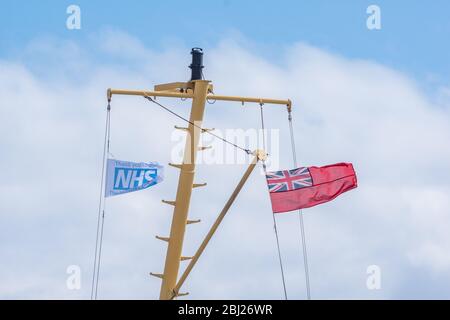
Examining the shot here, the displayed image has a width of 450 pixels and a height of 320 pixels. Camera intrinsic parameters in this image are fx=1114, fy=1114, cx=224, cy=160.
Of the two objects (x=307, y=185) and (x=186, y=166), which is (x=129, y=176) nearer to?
(x=186, y=166)

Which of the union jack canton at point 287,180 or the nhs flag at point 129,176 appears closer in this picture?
the nhs flag at point 129,176

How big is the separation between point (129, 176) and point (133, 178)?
0.19 meters

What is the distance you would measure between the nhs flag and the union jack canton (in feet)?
14.4

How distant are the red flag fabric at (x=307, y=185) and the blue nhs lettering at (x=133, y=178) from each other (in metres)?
4.68

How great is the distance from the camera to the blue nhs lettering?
4250cm

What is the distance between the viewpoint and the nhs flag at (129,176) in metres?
42.2

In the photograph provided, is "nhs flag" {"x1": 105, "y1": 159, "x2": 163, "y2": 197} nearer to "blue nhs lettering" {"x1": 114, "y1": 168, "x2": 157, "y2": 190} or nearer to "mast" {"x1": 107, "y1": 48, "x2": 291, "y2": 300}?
"blue nhs lettering" {"x1": 114, "y1": 168, "x2": 157, "y2": 190}

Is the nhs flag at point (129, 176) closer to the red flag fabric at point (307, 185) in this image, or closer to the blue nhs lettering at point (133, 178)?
the blue nhs lettering at point (133, 178)

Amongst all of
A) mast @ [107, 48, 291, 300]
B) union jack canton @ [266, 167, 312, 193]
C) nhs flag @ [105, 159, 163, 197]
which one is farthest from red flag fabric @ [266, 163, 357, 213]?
nhs flag @ [105, 159, 163, 197]

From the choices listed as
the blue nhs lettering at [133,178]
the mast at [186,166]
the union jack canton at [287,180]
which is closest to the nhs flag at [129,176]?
the blue nhs lettering at [133,178]
